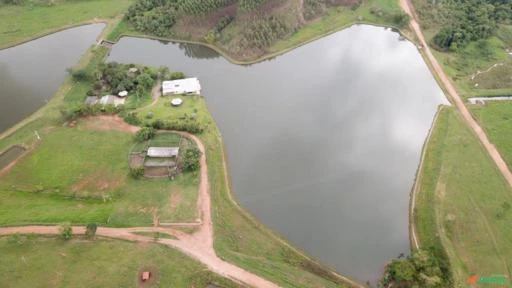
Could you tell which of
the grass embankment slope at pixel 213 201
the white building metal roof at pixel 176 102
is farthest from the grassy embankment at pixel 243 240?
the white building metal roof at pixel 176 102

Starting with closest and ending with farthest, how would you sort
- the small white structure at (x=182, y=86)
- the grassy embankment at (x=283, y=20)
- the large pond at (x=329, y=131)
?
the large pond at (x=329, y=131) < the small white structure at (x=182, y=86) < the grassy embankment at (x=283, y=20)

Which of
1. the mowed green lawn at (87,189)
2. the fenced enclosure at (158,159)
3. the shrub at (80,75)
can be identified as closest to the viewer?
the mowed green lawn at (87,189)

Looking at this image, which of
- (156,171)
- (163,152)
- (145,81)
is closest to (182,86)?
(145,81)

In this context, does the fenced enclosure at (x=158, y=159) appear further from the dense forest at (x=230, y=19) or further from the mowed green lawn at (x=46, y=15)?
the mowed green lawn at (x=46, y=15)

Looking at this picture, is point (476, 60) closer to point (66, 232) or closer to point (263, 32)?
point (263, 32)

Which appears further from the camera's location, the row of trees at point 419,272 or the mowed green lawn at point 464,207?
the mowed green lawn at point 464,207

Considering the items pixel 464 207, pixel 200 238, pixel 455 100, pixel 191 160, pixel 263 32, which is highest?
pixel 263 32

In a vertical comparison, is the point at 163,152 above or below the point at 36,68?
below
